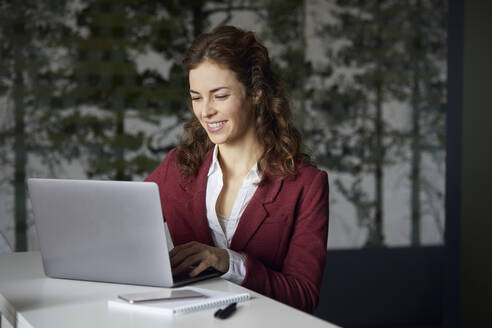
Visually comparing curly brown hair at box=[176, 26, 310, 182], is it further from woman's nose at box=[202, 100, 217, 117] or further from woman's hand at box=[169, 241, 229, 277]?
woman's hand at box=[169, 241, 229, 277]

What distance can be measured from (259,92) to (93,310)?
3.50 ft

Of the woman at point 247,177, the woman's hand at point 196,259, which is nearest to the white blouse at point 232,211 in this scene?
the woman at point 247,177

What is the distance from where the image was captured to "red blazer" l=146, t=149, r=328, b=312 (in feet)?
5.86

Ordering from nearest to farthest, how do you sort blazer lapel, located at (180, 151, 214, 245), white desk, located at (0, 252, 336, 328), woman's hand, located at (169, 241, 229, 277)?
white desk, located at (0, 252, 336, 328)
woman's hand, located at (169, 241, 229, 277)
blazer lapel, located at (180, 151, 214, 245)

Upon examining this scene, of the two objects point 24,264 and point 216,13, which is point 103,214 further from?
point 216,13

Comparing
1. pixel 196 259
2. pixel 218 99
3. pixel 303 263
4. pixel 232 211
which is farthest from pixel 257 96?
pixel 196 259

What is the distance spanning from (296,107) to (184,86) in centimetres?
79

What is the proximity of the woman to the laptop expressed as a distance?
1.44 feet

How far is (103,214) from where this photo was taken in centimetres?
140

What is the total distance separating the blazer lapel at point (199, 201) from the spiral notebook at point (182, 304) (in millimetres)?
726

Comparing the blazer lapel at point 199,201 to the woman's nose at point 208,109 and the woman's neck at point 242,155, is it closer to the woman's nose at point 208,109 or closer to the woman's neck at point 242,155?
the woman's neck at point 242,155

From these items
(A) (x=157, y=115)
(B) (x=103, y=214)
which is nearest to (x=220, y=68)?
(B) (x=103, y=214)

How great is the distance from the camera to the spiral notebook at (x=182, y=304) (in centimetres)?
120

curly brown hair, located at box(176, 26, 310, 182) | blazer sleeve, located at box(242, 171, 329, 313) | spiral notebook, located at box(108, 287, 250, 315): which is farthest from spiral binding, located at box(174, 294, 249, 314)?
curly brown hair, located at box(176, 26, 310, 182)
